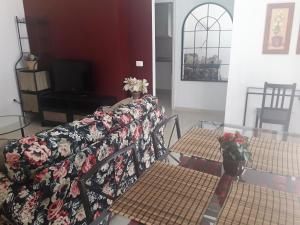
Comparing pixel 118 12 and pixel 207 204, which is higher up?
pixel 118 12

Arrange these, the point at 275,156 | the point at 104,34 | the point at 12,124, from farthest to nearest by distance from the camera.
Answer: the point at 104,34 → the point at 12,124 → the point at 275,156

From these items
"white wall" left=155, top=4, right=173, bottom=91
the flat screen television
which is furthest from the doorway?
the flat screen television

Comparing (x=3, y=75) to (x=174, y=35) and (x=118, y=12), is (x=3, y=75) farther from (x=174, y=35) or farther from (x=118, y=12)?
(x=174, y=35)

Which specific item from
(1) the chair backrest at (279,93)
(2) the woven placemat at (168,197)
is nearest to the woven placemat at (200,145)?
(2) the woven placemat at (168,197)

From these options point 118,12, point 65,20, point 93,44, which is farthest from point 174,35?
point 65,20

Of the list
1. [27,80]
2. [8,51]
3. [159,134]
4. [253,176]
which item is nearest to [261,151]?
[253,176]

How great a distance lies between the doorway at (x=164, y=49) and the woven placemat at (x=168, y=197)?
13.4 ft

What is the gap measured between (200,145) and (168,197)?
0.68 meters

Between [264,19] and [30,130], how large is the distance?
4124 mm

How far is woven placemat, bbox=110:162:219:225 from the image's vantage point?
1.19 metres

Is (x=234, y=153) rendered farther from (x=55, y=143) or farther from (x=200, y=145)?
(x=55, y=143)

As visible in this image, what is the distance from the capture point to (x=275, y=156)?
1.74m

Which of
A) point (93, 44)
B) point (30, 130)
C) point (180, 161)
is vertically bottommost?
point (30, 130)

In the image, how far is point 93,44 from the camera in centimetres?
455
